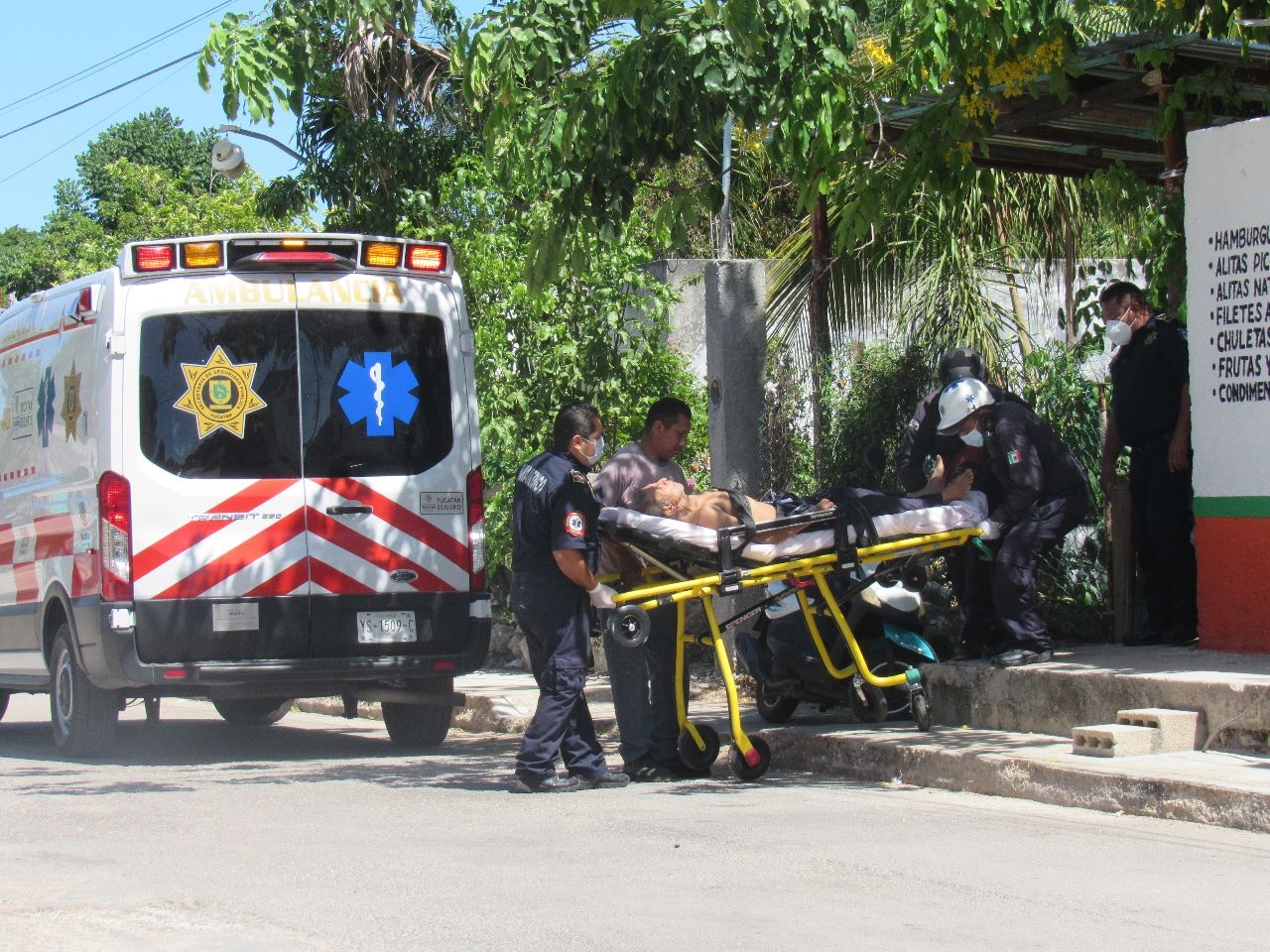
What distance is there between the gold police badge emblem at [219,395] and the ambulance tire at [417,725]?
6.69 ft

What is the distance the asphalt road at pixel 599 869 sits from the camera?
4953 millimetres

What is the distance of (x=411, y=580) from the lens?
9.39m

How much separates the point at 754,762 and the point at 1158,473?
8.90ft

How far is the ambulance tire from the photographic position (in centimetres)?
1013

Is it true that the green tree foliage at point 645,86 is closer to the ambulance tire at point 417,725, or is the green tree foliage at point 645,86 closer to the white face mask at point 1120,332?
the white face mask at point 1120,332

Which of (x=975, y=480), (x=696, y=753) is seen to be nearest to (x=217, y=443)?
(x=696, y=753)

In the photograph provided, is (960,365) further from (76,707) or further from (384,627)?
(76,707)

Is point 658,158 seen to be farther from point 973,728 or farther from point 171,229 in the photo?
point 171,229

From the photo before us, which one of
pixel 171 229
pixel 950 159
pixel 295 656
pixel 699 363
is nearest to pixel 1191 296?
pixel 950 159

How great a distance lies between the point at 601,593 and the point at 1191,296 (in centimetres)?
331

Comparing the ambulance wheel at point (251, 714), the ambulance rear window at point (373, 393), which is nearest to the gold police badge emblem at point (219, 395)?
the ambulance rear window at point (373, 393)

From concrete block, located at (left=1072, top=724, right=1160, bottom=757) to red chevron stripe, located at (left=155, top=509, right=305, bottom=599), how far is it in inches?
167

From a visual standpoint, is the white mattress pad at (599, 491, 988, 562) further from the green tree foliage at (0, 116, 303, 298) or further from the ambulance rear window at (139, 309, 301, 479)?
the green tree foliage at (0, 116, 303, 298)

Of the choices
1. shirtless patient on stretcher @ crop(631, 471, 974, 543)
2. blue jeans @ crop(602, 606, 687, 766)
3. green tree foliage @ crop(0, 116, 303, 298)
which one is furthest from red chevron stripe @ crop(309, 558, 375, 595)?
green tree foliage @ crop(0, 116, 303, 298)
